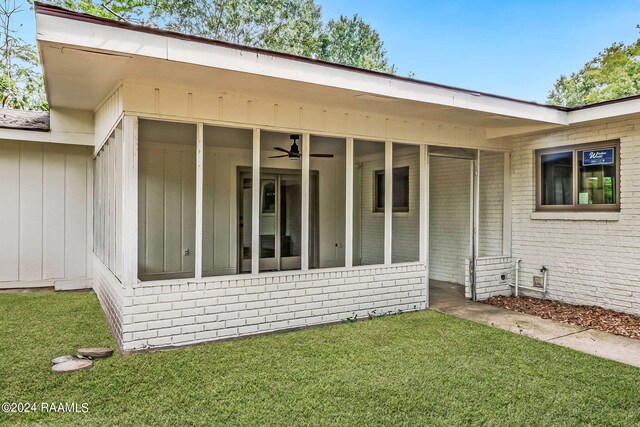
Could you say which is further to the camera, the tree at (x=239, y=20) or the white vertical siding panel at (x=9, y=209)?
the tree at (x=239, y=20)

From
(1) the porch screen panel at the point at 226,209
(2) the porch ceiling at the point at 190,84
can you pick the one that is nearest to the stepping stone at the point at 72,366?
(2) the porch ceiling at the point at 190,84

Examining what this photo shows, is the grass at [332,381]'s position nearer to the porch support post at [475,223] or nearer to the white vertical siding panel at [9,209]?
the porch support post at [475,223]

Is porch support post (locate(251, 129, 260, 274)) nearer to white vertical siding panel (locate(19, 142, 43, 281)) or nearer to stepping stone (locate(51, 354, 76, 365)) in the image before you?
stepping stone (locate(51, 354, 76, 365))

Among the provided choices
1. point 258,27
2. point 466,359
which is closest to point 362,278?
point 466,359

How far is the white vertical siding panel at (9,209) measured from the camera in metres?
7.39

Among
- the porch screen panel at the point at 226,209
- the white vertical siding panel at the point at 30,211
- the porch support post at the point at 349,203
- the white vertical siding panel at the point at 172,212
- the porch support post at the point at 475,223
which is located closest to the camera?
the porch support post at the point at 349,203

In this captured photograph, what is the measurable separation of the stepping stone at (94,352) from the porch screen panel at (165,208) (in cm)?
324

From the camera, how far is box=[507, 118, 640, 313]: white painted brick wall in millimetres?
5672

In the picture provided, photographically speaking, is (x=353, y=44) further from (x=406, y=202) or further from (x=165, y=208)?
(x=165, y=208)

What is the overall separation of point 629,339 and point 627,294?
1271 millimetres

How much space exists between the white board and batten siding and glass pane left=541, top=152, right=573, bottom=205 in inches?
305

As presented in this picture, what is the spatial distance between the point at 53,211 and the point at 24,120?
1.62 metres

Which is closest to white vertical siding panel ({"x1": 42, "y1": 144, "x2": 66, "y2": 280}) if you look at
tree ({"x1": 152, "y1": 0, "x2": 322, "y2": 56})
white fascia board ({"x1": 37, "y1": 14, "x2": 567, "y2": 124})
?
white fascia board ({"x1": 37, "y1": 14, "x2": 567, "y2": 124})

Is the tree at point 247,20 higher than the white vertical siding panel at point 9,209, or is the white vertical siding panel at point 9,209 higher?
the tree at point 247,20
